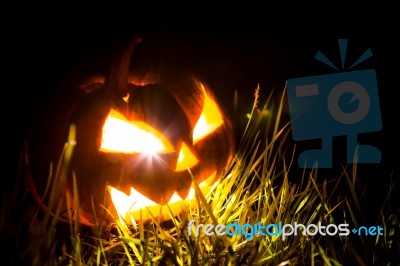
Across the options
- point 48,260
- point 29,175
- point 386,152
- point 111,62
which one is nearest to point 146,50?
point 111,62

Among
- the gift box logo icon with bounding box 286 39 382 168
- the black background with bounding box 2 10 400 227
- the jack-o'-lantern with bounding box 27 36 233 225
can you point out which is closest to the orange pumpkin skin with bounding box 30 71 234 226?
the jack-o'-lantern with bounding box 27 36 233 225

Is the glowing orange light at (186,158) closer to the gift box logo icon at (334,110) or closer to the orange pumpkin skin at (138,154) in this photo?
the orange pumpkin skin at (138,154)

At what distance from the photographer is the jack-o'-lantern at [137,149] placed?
1.27 meters

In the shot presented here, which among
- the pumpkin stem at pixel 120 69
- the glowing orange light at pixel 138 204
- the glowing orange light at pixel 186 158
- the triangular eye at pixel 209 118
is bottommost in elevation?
the glowing orange light at pixel 138 204

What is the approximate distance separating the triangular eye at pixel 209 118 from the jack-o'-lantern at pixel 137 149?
0.15 feet

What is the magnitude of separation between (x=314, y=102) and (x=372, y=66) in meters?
0.36

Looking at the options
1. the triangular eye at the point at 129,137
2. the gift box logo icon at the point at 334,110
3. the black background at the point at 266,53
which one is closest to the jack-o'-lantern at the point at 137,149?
the triangular eye at the point at 129,137

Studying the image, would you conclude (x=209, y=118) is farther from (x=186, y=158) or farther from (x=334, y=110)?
(x=334, y=110)

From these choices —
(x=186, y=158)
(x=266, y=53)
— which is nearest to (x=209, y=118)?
(x=186, y=158)

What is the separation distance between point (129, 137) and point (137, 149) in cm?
5

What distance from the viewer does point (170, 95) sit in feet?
4.69

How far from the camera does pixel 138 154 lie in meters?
1.30

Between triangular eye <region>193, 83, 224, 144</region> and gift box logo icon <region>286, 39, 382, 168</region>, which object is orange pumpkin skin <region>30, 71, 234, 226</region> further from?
gift box logo icon <region>286, 39, 382, 168</region>

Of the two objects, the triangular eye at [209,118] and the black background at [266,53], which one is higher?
the black background at [266,53]
